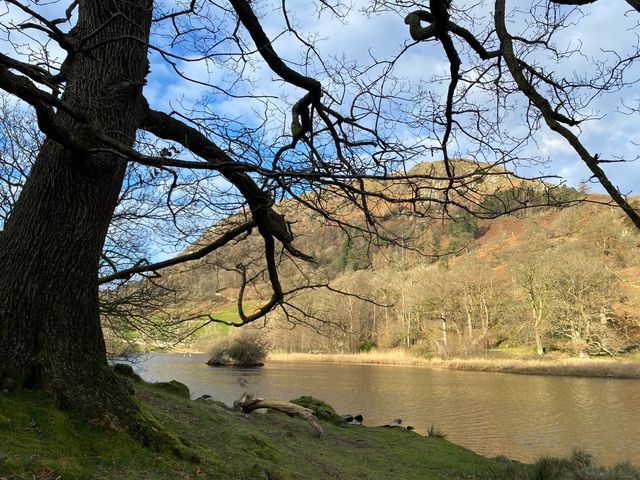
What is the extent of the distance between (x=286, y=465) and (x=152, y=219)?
7.15 metres

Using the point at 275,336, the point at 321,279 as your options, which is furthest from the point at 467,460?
the point at 275,336

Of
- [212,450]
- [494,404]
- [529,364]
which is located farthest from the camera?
[529,364]

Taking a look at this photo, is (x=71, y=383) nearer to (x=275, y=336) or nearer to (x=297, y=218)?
(x=297, y=218)

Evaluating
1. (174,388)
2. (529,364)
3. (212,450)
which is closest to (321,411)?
(174,388)

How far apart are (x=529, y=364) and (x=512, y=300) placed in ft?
35.1

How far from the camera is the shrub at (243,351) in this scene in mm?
41469

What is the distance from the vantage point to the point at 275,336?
162 feet

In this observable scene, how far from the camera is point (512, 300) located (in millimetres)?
42094

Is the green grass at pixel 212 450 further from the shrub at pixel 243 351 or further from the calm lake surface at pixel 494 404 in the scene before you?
the shrub at pixel 243 351

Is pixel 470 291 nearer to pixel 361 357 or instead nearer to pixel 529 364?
pixel 361 357

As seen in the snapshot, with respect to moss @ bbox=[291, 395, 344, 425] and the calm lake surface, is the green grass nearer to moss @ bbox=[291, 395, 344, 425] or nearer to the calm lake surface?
moss @ bbox=[291, 395, 344, 425]

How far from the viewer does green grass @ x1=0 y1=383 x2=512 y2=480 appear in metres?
3.41

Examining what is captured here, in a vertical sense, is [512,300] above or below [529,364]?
above

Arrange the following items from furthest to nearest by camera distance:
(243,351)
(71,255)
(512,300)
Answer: (512,300), (243,351), (71,255)
